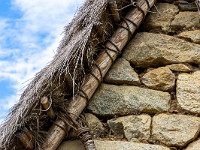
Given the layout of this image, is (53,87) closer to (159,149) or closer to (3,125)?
(3,125)

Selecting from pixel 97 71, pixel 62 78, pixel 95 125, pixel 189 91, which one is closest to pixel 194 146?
pixel 189 91

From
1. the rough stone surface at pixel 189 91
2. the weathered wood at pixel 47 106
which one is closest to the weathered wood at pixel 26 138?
the weathered wood at pixel 47 106

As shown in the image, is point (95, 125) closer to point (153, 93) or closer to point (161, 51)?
point (153, 93)

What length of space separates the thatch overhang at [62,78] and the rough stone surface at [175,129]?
2.07 feet

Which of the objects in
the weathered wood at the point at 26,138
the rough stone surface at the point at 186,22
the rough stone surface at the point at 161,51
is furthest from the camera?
the rough stone surface at the point at 186,22

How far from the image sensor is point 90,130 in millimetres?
2168

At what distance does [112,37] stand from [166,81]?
21.4 inches

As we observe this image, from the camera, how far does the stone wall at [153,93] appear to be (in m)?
2.10

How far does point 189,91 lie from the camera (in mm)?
2264

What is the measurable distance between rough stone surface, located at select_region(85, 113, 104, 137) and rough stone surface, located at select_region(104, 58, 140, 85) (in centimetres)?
33

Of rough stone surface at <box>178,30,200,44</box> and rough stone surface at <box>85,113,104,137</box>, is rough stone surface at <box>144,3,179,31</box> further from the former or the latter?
rough stone surface at <box>85,113,104,137</box>

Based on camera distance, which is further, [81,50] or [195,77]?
[195,77]

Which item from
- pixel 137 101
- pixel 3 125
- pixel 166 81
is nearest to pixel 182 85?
pixel 166 81

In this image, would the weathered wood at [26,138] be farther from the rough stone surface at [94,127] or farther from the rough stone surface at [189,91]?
the rough stone surface at [189,91]
